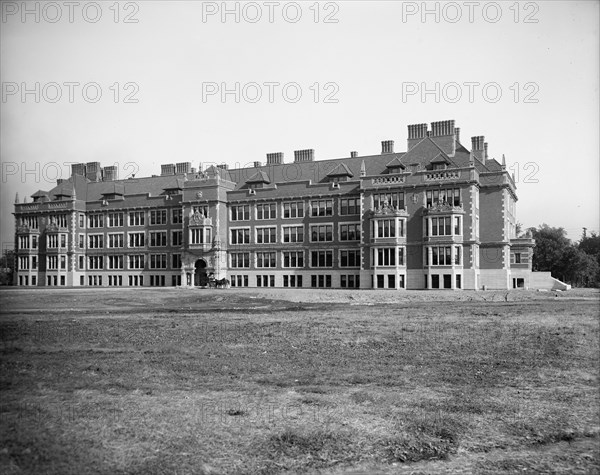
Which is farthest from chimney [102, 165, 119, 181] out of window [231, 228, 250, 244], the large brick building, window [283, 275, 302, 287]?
window [283, 275, 302, 287]

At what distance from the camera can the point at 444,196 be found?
53125mm

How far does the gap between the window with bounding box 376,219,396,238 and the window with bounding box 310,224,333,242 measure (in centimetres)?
692

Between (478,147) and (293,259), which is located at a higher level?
(478,147)

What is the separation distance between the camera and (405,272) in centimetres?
5356

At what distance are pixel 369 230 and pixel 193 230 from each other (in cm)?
Answer: 2155

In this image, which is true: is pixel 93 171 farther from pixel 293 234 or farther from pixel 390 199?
pixel 390 199

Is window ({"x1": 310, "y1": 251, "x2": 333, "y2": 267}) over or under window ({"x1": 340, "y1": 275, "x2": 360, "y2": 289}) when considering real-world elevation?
over

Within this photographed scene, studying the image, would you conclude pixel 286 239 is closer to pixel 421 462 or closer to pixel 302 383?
pixel 302 383

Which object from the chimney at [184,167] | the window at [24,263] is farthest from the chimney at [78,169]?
the chimney at [184,167]

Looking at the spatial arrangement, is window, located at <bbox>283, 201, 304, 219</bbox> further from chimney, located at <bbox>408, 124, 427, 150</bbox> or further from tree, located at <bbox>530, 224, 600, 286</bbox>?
tree, located at <bbox>530, 224, 600, 286</bbox>

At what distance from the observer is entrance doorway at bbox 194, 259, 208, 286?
65.1m

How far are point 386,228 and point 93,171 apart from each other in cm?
4776

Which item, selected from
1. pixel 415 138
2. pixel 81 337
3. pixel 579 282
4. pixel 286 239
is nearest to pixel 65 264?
pixel 286 239

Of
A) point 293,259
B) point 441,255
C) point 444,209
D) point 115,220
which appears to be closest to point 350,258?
point 293,259
